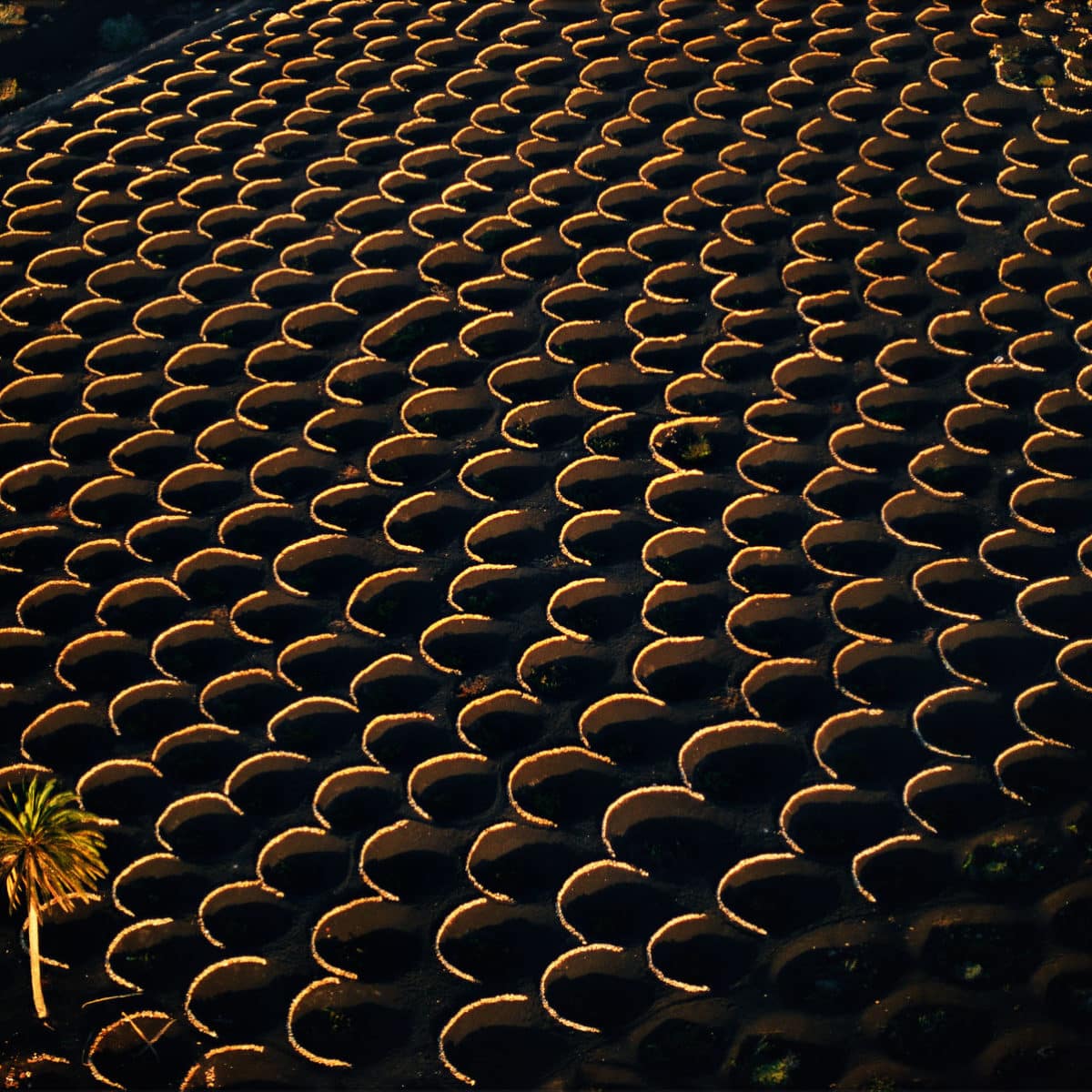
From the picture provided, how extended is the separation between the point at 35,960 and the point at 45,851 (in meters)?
1.99

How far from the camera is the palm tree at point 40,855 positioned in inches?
714

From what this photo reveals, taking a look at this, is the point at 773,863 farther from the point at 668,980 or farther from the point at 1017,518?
the point at 1017,518

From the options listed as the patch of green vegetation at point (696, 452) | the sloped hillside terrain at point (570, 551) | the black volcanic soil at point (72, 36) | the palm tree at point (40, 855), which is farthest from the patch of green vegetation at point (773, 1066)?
the black volcanic soil at point (72, 36)

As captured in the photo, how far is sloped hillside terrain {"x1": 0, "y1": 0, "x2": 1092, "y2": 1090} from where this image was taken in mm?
19109

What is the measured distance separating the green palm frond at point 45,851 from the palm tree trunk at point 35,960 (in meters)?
0.18

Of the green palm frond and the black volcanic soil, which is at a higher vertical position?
the black volcanic soil

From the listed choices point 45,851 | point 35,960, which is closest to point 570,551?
point 45,851

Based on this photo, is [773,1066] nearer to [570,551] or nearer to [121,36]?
[570,551]

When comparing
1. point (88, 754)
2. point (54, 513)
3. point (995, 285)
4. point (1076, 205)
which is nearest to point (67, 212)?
point (54, 513)

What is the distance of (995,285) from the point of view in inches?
1136

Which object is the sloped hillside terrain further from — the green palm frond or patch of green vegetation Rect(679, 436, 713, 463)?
the green palm frond

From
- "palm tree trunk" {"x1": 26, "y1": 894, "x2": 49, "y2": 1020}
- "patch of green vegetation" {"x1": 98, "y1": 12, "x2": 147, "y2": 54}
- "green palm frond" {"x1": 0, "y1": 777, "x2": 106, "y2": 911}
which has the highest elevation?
"patch of green vegetation" {"x1": 98, "y1": 12, "x2": 147, "y2": 54}

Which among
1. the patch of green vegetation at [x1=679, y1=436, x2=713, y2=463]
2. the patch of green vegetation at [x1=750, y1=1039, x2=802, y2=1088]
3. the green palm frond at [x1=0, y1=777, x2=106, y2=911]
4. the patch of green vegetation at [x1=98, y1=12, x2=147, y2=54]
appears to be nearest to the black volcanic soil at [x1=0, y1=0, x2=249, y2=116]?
the patch of green vegetation at [x1=98, y1=12, x2=147, y2=54]

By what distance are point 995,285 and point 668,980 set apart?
2053cm
